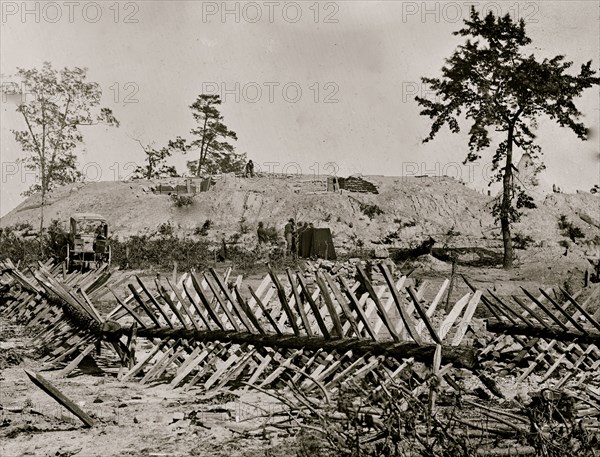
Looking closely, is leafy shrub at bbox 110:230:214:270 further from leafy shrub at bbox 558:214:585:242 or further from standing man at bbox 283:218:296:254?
leafy shrub at bbox 558:214:585:242

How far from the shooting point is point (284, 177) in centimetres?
5534

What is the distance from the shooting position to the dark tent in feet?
86.5

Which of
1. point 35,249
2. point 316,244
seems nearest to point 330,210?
point 316,244

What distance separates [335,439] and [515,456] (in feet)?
2.94

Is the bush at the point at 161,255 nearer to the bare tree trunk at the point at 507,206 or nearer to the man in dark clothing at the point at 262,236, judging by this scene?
the man in dark clothing at the point at 262,236

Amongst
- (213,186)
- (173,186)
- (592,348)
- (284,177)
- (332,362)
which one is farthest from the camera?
(284,177)

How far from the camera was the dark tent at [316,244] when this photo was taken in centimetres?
2638

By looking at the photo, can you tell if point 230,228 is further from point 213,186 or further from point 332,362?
point 332,362

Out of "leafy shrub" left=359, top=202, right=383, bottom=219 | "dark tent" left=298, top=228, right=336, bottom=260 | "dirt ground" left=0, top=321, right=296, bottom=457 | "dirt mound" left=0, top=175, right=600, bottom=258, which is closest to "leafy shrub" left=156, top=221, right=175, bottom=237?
"dirt mound" left=0, top=175, right=600, bottom=258

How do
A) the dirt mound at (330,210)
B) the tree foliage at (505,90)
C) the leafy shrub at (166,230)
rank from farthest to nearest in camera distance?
the dirt mound at (330,210) < the leafy shrub at (166,230) < the tree foliage at (505,90)

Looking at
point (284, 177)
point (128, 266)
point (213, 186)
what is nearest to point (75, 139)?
point (128, 266)

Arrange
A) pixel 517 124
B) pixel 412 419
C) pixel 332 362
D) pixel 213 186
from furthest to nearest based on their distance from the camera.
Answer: pixel 213 186, pixel 517 124, pixel 332 362, pixel 412 419

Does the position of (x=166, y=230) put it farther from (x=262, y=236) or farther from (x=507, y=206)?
(x=507, y=206)

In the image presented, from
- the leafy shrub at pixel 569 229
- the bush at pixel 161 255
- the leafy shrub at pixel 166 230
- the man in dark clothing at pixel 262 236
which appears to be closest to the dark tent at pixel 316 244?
the bush at pixel 161 255
